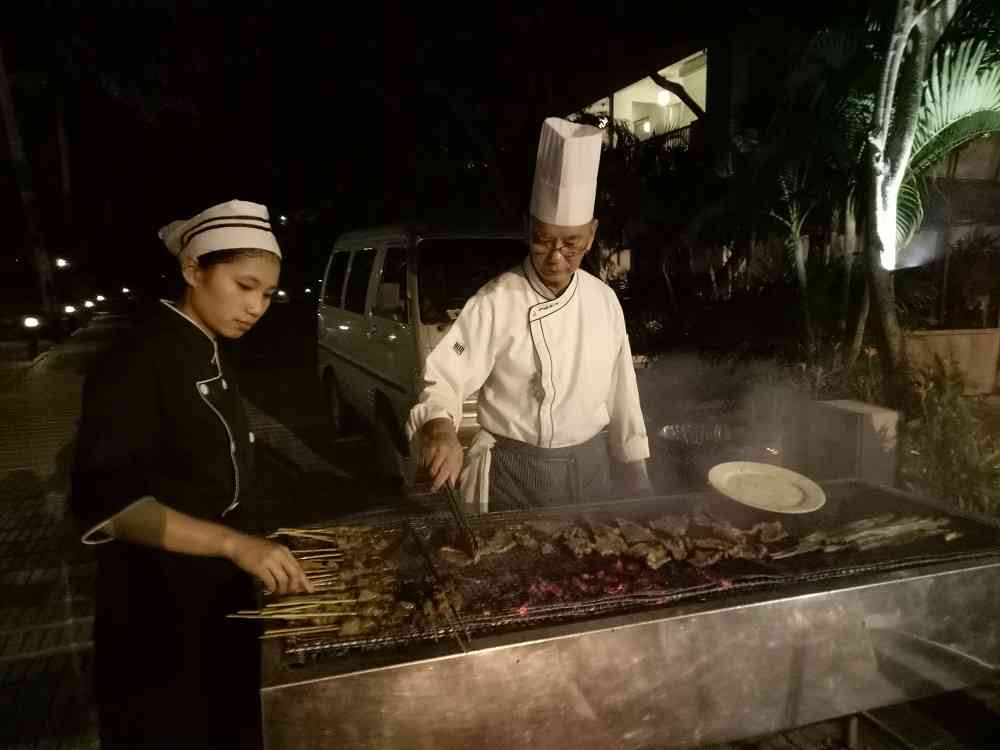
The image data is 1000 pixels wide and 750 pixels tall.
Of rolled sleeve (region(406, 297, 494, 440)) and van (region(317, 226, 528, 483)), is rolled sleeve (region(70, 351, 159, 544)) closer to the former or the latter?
rolled sleeve (region(406, 297, 494, 440))

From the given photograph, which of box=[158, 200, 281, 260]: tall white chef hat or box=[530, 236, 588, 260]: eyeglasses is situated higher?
box=[530, 236, 588, 260]: eyeglasses

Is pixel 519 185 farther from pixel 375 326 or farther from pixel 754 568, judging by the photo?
pixel 754 568

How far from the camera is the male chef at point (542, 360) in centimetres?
299

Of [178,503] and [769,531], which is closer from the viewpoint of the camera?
[178,503]

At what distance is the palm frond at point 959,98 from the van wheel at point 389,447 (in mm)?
5619

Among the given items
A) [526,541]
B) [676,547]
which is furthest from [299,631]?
[676,547]

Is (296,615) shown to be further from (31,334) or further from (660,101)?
(31,334)

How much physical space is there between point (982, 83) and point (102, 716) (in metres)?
7.29

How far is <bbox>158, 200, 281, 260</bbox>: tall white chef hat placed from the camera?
80.0 inches

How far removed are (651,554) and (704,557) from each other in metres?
0.23

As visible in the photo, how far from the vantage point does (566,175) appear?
2910 millimetres

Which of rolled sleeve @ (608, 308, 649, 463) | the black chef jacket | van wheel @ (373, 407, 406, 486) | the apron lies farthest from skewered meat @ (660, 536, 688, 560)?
van wheel @ (373, 407, 406, 486)

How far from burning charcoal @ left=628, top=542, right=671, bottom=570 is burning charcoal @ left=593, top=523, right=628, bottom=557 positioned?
41 millimetres

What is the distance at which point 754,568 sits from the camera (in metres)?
2.56
